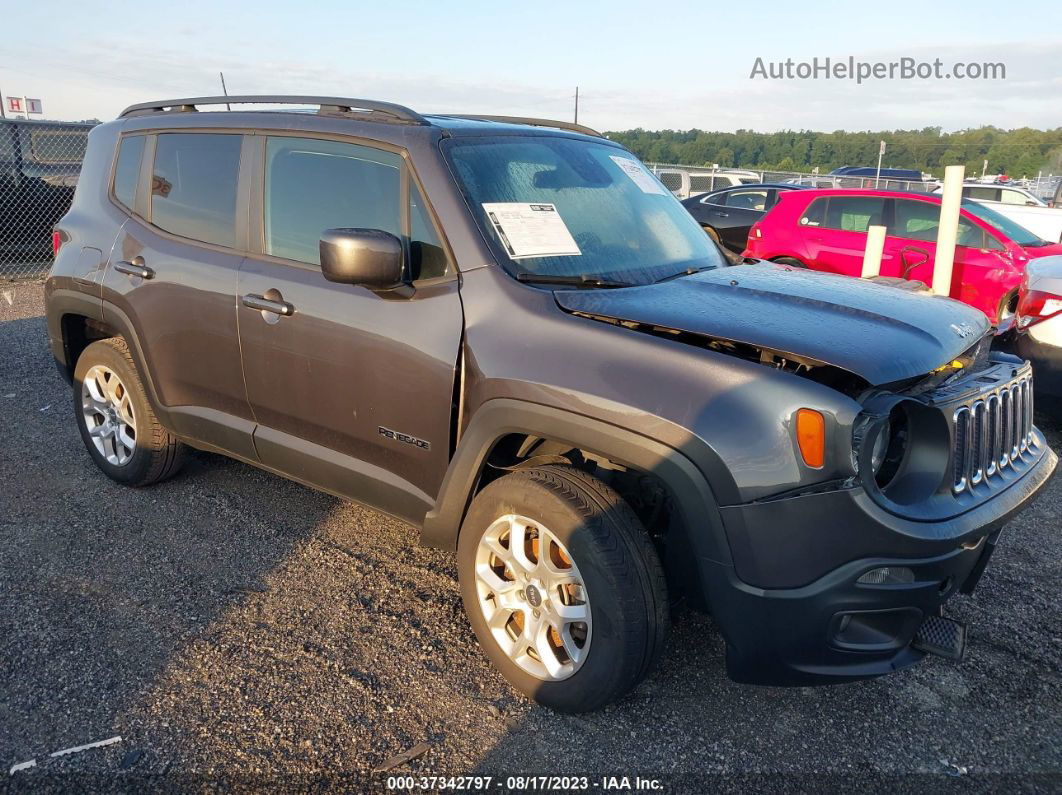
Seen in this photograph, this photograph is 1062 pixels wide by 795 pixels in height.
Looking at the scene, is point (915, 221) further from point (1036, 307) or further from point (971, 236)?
point (1036, 307)

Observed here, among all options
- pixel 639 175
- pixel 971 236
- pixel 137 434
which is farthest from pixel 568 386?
pixel 971 236

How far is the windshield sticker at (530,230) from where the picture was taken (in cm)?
301

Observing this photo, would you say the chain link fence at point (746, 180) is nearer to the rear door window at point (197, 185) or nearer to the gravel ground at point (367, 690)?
the rear door window at point (197, 185)

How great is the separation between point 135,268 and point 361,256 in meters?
1.77

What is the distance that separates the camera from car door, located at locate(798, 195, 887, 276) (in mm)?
9227

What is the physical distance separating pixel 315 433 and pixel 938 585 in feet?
7.54

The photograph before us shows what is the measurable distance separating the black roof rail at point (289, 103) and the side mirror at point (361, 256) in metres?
0.64

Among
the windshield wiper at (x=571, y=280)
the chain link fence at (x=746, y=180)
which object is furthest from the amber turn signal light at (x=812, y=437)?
the chain link fence at (x=746, y=180)

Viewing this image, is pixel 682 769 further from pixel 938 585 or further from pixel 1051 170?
pixel 1051 170

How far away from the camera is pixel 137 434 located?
14.1 ft

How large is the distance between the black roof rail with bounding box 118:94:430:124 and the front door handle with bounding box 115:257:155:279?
0.77 meters

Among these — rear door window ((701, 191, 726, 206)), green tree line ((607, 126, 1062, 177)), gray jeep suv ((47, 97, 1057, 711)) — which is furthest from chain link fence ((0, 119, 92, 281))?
green tree line ((607, 126, 1062, 177))

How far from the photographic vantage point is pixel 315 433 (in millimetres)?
3402

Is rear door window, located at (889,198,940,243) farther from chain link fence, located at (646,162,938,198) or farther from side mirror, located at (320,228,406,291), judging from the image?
chain link fence, located at (646,162,938,198)
